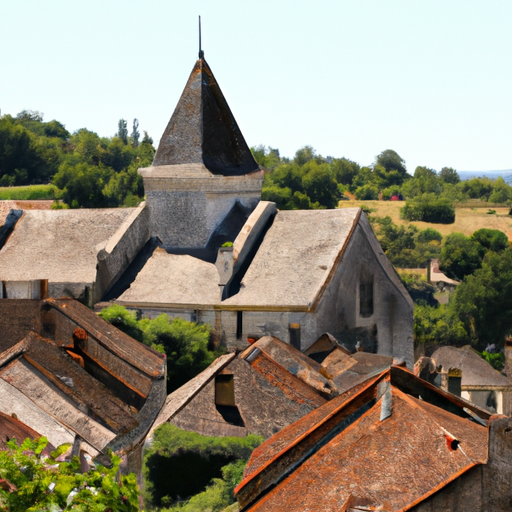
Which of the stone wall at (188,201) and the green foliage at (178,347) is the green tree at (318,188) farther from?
the green foliage at (178,347)

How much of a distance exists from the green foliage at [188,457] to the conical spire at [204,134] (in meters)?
11.3

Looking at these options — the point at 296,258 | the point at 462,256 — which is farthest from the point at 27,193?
the point at 296,258

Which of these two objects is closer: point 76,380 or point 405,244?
point 76,380

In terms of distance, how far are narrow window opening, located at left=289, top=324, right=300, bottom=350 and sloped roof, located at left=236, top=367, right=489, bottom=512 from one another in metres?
13.1

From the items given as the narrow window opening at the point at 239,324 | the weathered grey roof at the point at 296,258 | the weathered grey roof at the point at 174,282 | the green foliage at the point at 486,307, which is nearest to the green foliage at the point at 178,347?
the narrow window opening at the point at 239,324

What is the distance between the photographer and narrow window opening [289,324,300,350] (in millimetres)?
23203

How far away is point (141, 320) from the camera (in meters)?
23.2

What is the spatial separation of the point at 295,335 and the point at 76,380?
28.6 ft

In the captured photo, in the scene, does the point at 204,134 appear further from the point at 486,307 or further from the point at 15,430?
Answer: the point at 486,307

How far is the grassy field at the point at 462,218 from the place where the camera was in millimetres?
103625

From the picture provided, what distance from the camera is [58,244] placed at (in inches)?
1028

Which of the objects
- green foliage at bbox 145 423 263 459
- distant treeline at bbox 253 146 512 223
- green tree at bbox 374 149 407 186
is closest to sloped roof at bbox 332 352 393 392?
green foliage at bbox 145 423 263 459

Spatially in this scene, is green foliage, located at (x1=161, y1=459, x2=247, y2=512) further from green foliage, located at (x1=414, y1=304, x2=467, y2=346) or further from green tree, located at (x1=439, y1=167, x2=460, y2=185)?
green tree, located at (x1=439, y1=167, x2=460, y2=185)

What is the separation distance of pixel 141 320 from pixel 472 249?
5784cm
